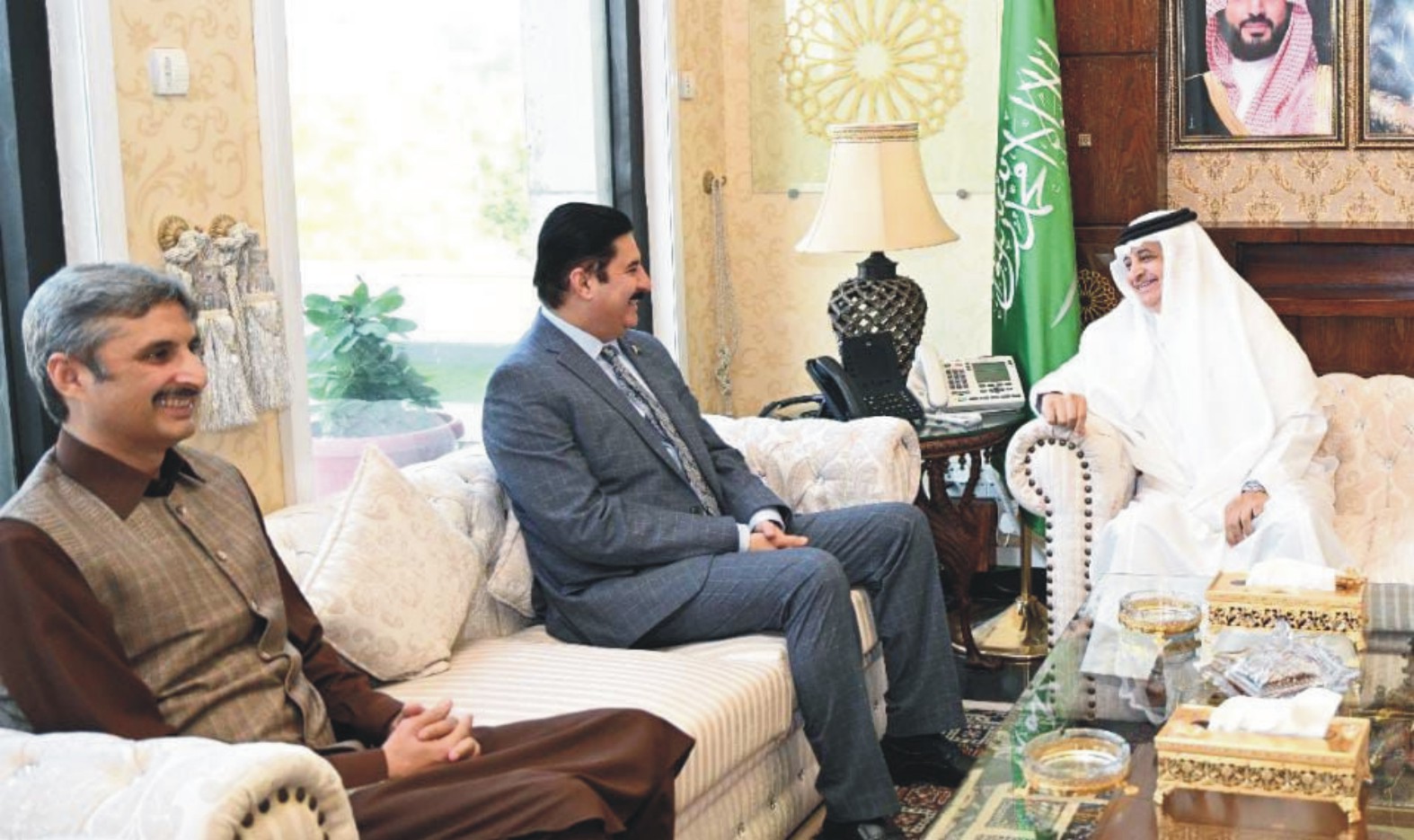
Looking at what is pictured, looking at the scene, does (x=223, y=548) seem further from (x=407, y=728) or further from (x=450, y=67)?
(x=450, y=67)

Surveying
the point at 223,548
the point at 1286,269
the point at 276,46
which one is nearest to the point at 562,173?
the point at 276,46

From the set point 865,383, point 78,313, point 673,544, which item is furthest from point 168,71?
point 865,383

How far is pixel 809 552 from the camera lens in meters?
3.69

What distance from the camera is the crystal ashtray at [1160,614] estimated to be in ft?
11.1

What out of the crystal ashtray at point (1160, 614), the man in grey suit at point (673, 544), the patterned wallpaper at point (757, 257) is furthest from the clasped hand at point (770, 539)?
the patterned wallpaper at point (757, 257)

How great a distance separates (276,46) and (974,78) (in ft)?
8.62

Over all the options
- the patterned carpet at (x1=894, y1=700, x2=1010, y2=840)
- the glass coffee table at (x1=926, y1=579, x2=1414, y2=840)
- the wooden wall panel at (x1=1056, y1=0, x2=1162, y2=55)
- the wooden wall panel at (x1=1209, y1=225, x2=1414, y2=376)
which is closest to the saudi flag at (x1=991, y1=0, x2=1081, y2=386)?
the wooden wall panel at (x1=1056, y1=0, x2=1162, y2=55)

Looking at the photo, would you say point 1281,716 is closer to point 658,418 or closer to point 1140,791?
point 1140,791

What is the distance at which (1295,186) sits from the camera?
5613 millimetres

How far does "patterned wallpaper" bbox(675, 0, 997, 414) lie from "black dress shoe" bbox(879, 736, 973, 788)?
199 centimetres

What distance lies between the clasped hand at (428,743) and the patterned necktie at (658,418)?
125 cm

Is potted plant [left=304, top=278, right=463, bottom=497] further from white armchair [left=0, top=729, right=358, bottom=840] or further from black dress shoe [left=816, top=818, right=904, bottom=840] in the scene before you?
→ white armchair [left=0, top=729, right=358, bottom=840]

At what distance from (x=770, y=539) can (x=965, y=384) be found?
1481 millimetres

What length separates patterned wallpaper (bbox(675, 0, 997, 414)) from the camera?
567 centimetres
